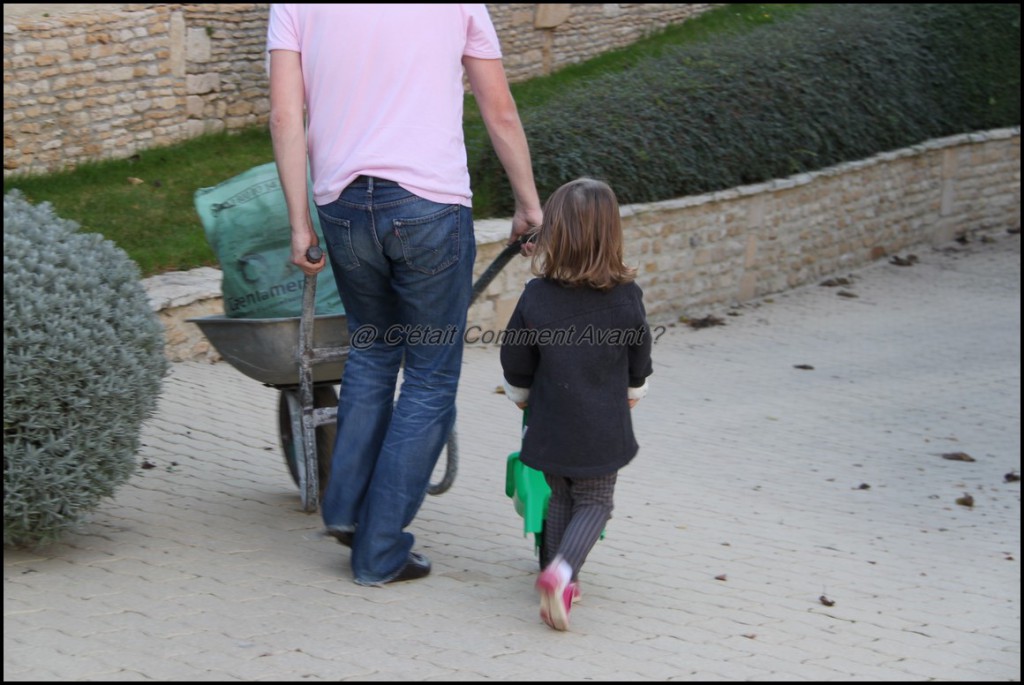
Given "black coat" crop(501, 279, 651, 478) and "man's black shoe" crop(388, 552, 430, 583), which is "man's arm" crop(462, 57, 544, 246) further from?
"man's black shoe" crop(388, 552, 430, 583)

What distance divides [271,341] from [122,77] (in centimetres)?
624

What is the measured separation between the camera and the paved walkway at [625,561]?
10.7ft

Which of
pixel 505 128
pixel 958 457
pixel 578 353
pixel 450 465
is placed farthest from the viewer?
pixel 958 457

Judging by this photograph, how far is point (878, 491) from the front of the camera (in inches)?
247

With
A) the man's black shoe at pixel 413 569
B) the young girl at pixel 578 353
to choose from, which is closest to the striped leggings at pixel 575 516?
the young girl at pixel 578 353

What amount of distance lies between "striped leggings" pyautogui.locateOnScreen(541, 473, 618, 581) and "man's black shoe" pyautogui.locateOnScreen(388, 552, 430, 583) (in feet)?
1.29

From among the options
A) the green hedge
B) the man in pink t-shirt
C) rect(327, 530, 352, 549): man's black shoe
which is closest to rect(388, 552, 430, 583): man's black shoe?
the man in pink t-shirt

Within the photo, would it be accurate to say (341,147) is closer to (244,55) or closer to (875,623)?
(875,623)

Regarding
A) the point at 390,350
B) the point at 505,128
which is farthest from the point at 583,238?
the point at 390,350

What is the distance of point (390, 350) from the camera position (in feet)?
12.1

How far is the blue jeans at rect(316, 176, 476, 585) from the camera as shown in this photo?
3.48 meters

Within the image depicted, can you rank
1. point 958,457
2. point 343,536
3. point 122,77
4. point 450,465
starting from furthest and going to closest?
point 122,77
point 958,457
point 450,465
point 343,536

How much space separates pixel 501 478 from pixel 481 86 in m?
2.56

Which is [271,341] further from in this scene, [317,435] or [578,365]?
[578,365]
